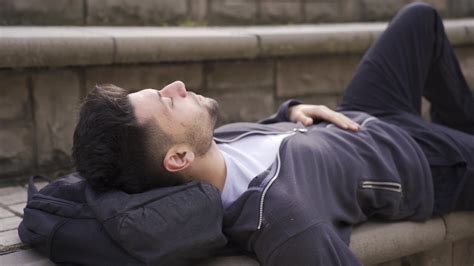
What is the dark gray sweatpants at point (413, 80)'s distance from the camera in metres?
2.74

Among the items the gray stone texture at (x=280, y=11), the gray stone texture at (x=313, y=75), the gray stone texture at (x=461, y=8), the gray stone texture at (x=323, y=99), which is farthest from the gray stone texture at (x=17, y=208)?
the gray stone texture at (x=461, y=8)

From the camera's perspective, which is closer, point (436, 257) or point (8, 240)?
point (8, 240)

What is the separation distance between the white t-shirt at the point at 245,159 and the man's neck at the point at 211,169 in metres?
0.02

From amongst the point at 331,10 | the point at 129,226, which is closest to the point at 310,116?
the point at 129,226

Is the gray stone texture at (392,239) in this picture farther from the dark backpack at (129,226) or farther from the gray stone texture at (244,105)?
the gray stone texture at (244,105)

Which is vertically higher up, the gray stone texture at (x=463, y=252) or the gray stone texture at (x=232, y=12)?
the gray stone texture at (x=232, y=12)

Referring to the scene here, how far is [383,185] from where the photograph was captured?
218 centimetres

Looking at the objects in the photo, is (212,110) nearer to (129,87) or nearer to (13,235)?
(13,235)

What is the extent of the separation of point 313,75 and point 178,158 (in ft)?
6.68

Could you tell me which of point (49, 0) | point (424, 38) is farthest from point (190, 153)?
point (49, 0)

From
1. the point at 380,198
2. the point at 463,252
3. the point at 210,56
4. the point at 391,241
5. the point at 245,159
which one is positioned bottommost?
the point at 463,252

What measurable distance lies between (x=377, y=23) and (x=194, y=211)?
10.1 ft

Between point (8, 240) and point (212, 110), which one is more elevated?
point (212, 110)

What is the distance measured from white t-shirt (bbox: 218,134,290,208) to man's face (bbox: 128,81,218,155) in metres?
0.14
